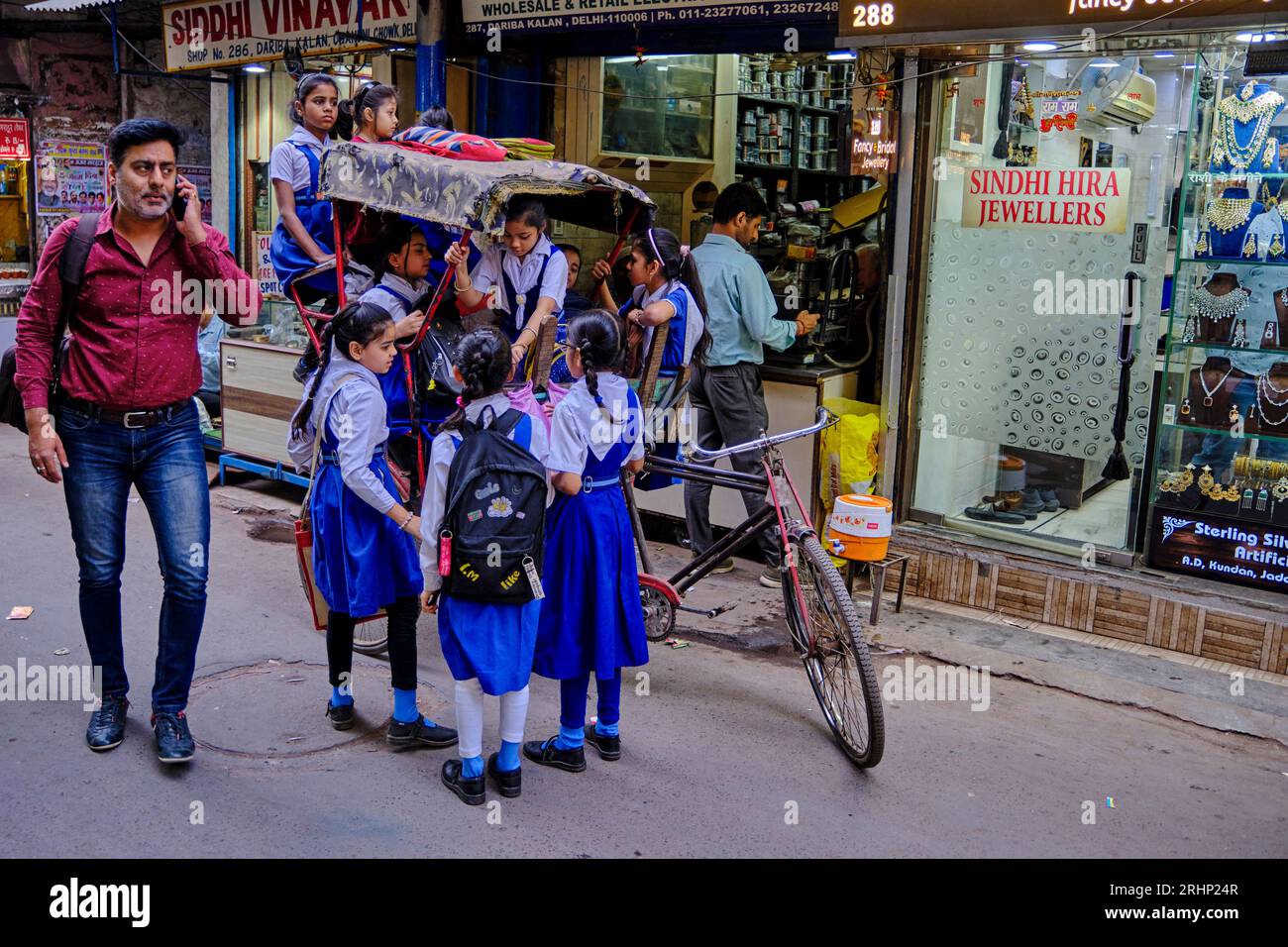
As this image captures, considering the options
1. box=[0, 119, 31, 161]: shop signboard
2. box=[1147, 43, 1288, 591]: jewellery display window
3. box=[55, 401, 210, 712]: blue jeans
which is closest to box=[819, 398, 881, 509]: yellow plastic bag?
box=[1147, 43, 1288, 591]: jewellery display window

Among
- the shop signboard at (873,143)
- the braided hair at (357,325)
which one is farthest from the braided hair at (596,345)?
the shop signboard at (873,143)

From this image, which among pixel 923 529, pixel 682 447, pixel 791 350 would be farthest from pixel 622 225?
pixel 923 529

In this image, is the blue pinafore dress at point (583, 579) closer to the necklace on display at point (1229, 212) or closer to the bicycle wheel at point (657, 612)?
the bicycle wheel at point (657, 612)

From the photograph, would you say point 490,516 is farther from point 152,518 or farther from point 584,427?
point 152,518

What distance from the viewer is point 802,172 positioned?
1027 centimetres

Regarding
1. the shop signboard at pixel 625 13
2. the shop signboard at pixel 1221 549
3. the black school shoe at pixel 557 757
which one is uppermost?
the shop signboard at pixel 625 13

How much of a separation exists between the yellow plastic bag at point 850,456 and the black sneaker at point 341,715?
3080 mm

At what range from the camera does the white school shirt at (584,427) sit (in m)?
4.35

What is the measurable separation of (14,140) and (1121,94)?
10635 millimetres

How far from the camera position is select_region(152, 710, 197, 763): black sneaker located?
452cm

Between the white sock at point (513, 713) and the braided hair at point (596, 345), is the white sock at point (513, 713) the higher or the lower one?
the lower one

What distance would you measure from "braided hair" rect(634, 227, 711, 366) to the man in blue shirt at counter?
0.76m

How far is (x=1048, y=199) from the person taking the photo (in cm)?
644

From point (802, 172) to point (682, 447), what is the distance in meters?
5.33
